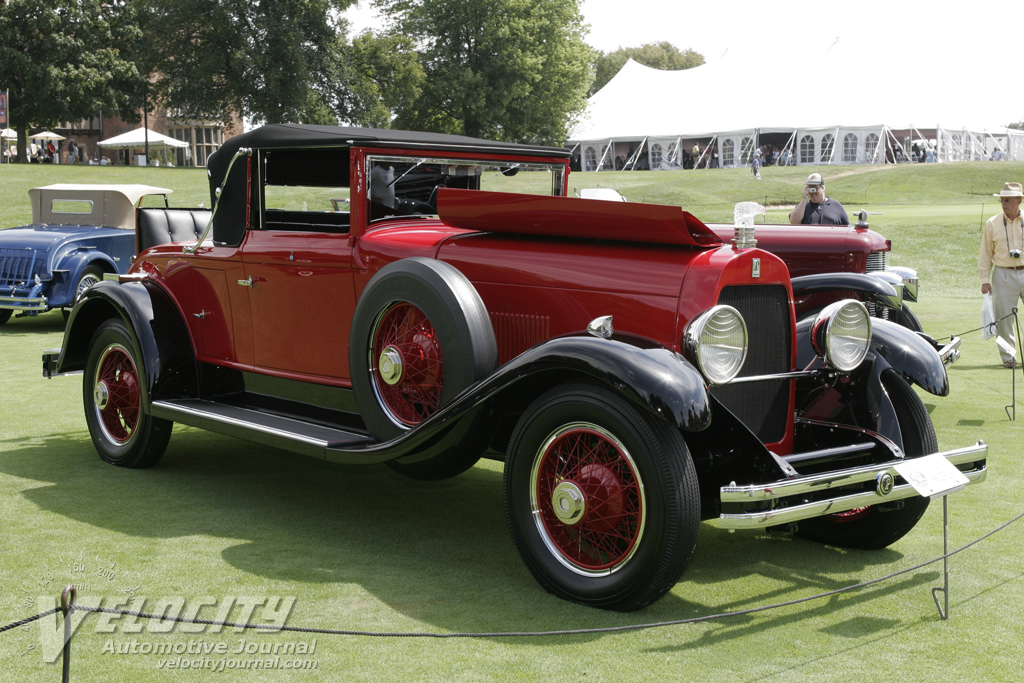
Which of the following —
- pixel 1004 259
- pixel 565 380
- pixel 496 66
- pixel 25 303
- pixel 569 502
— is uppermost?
pixel 496 66

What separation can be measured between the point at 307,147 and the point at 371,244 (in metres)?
0.72

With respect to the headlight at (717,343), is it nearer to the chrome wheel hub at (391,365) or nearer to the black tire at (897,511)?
the black tire at (897,511)

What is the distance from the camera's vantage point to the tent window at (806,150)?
138 ft

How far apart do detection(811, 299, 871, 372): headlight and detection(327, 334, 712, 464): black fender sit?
747mm

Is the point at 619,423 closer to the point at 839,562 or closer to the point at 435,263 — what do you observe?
the point at 435,263

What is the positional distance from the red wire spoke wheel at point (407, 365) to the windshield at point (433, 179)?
30.3 inches

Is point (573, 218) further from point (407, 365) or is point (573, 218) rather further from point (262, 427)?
point (262, 427)

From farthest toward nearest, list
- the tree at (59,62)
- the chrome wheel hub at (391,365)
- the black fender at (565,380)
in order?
the tree at (59,62) → the chrome wheel hub at (391,365) → the black fender at (565,380)

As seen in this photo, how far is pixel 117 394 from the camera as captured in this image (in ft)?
19.9

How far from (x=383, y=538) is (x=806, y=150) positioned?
135ft

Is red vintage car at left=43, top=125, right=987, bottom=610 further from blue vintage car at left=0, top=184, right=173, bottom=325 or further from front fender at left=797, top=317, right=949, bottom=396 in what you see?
blue vintage car at left=0, top=184, right=173, bottom=325

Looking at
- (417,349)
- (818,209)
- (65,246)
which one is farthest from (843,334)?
(65,246)

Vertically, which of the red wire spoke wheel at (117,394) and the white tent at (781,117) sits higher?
the white tent at (781,117)

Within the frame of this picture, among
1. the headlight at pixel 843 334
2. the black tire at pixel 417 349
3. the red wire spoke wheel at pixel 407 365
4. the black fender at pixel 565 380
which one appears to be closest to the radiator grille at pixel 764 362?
the headlight at pixel 843 334
